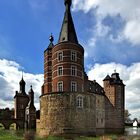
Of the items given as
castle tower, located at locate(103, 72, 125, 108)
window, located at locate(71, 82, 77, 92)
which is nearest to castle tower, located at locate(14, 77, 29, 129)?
castle tower, located at locate(103, 72, 125, 108)

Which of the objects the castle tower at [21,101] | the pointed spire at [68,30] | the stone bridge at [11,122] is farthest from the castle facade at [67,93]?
the castle tower at [21,101]

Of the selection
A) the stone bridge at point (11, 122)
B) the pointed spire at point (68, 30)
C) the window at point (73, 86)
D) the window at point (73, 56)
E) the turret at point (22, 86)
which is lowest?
the stone bridge at point (11, 122)

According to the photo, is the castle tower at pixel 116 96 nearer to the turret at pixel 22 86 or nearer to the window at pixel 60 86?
the turret at pixel 22 86

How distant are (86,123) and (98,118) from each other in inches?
1027

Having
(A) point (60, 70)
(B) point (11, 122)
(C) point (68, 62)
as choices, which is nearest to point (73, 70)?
(C) point (68, 62)

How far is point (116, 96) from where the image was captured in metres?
69.9

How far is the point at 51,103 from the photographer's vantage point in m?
40.0

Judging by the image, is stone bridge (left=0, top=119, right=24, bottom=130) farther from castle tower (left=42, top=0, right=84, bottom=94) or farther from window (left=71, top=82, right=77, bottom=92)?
window (left=71, top=82, right=77, bottom=92)

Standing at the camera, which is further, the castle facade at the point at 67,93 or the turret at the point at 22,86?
the turret at the point at 22,86

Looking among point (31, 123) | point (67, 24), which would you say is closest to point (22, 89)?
point (31, 123)

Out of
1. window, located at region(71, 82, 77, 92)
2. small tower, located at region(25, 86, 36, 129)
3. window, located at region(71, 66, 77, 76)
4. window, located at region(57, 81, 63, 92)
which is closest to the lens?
window, located at region(71, 82, 77, 92)

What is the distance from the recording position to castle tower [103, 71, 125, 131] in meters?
69.3

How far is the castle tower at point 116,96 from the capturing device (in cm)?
6931

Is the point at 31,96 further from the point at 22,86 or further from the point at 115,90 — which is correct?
the point at 115,90
